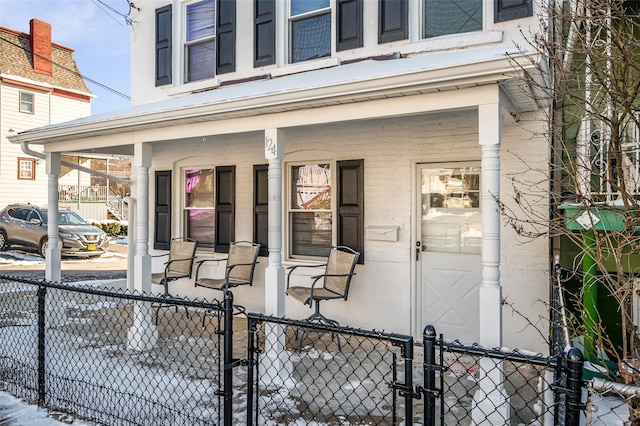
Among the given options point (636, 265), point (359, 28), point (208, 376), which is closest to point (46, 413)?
point (208, 376)

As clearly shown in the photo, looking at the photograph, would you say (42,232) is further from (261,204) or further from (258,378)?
(258,378)

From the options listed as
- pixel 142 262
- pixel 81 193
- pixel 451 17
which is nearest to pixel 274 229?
pixel 142 262

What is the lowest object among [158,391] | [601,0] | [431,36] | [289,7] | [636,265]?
[158,391]

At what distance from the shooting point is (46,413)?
11.4 feet

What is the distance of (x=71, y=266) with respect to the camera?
12.4 metres

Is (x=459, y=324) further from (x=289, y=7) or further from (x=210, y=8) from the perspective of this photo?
(x=210, y=8)

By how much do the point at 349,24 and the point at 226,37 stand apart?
6.85ft

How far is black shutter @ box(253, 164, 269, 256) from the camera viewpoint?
255 inches

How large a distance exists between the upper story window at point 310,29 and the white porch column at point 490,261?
129 inches

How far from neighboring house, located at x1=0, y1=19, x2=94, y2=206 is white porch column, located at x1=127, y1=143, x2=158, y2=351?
1499 centimetres

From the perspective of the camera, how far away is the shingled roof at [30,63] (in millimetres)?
17453

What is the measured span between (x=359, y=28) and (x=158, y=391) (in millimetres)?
4664

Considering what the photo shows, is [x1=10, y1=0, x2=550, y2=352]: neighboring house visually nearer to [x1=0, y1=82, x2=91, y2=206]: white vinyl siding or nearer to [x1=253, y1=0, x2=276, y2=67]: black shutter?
[x1=253, y1=0, x2=276, y2=67]: black shutter

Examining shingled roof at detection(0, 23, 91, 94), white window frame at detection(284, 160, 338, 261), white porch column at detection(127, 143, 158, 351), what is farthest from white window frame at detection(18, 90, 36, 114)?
white window frame at detection(284, 160, 338, 261)
